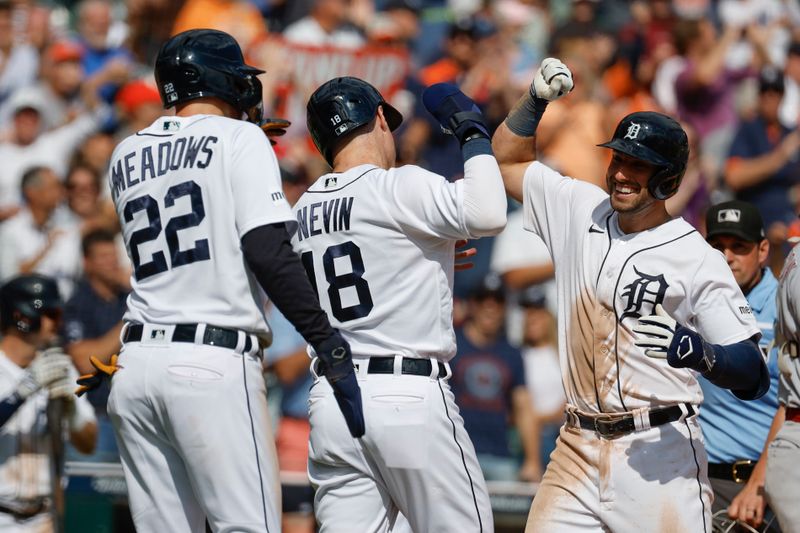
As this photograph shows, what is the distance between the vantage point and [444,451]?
4617 mm

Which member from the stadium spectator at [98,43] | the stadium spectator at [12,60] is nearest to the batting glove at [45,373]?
the stadium spectator at [98,43]

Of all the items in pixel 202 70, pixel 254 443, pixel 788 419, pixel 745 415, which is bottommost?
pixel 745 415

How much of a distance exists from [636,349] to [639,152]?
79 centimetres

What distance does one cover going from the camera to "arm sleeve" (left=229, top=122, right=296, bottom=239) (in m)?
4.41

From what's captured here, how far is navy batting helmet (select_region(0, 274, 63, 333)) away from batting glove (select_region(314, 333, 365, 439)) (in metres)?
2.46

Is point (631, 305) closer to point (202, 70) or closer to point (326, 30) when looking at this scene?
point (202, 70)

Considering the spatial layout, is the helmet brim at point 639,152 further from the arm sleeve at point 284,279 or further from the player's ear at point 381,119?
the arm sleeve at point 284,279

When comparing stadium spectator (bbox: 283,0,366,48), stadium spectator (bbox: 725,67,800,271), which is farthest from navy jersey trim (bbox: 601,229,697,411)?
stadium spectator (bbox: 283,0,366,48)

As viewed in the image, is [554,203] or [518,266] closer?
[554,203]

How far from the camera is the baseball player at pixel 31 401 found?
20.0 ft

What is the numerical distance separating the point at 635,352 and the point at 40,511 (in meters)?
3.25

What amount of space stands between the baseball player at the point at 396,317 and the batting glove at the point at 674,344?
0.68 meters

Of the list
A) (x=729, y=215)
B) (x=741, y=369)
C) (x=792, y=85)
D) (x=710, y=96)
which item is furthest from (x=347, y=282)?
(x=792, y=85)

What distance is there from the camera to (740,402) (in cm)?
601
